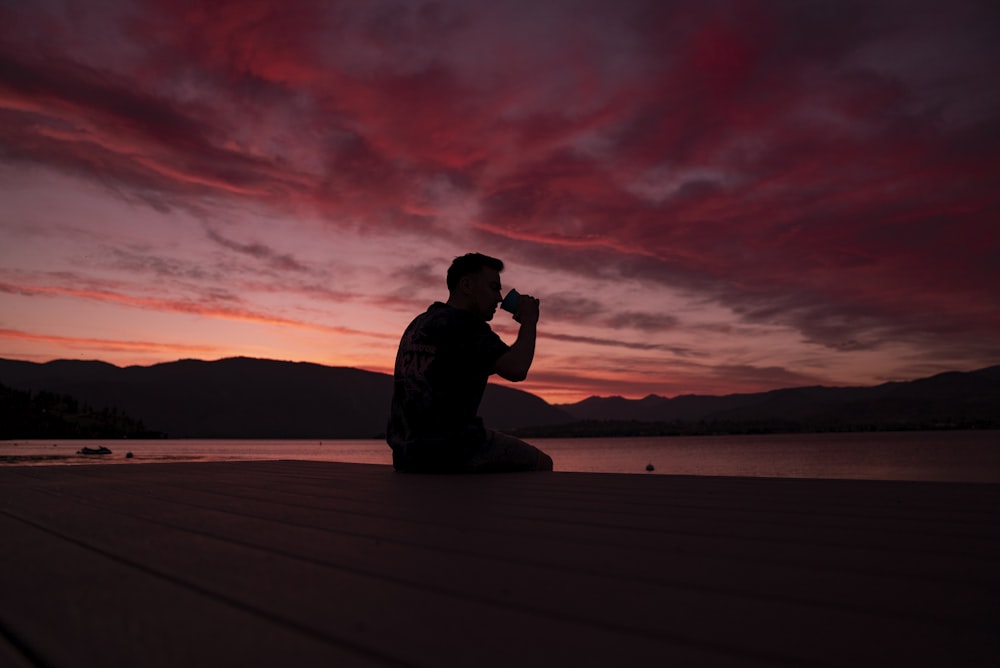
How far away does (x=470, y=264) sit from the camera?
191 inches

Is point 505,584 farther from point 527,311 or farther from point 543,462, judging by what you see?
point 543,462

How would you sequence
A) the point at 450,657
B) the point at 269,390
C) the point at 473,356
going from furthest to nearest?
the point at 269,390 → the point at 473,356 → the point at 450,657

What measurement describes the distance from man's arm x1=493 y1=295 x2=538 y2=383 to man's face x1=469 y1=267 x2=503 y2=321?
0.28 meters

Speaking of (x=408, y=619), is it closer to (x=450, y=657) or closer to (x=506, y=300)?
(x=450, y=657)

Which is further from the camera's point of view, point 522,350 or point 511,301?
point 511,301

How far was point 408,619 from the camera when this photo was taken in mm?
1079

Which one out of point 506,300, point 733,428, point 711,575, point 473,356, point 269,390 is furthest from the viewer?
point 269,390

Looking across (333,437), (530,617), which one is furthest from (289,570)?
(333,437)

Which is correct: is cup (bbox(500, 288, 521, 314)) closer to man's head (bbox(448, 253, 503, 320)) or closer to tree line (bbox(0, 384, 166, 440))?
man's head (bbox(448, 253, 503, 320))

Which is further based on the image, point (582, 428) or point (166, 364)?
point (166, 364)

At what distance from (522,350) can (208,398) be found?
606 ft

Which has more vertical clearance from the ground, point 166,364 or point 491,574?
point 166,364

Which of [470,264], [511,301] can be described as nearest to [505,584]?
[511,301]

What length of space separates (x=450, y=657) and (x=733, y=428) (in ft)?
563
